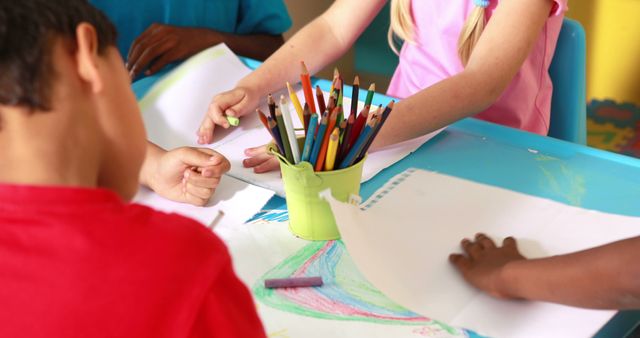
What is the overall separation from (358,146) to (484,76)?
30 centimetres

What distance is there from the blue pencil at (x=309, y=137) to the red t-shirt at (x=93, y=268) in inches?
10.4

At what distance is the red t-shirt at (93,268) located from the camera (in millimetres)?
378

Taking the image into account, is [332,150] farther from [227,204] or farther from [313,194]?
[227,204]

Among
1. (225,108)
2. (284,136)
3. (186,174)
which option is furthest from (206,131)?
(284,136)

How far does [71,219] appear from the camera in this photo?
1.26ft

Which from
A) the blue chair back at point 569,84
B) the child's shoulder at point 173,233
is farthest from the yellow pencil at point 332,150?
the blue chair back at point 569,84

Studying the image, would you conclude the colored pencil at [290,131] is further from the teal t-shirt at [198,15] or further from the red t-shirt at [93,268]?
the teal t-shirt at [198,15]

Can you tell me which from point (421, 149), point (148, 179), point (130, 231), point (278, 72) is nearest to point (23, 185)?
point (130, 231)

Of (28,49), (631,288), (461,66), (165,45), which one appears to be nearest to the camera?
(28,49)

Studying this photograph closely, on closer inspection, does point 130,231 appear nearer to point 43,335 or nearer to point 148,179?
point 43,335

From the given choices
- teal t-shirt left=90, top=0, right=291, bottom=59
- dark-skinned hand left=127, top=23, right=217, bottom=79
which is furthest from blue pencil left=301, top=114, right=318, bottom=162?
teal t-shirt left=90, top=0, right=291, bottom=59

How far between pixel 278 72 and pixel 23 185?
0.70 m

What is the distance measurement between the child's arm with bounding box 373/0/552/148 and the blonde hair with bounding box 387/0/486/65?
0.11ft

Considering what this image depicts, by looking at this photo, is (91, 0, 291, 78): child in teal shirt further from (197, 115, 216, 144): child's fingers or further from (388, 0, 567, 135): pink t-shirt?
(388, 0, 567, 135): pink t-shirt
